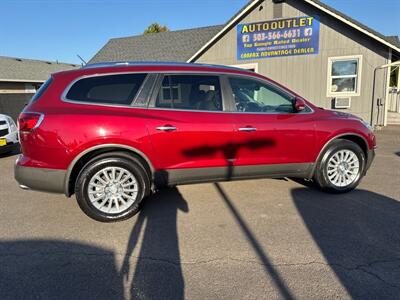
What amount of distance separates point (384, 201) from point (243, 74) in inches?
104

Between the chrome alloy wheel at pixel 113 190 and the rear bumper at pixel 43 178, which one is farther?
the chrome alloy wheel at pixel 113 190

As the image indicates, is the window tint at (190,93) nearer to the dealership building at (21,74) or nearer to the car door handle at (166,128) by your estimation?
the car door handle at (166,128)

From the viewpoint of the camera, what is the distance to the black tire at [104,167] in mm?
3592

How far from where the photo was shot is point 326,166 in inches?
175

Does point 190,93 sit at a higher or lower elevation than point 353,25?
lower

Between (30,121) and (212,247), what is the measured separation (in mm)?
2476

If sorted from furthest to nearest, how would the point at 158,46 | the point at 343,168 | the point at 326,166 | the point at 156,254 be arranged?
the point at 158,46
the point at 343,168
the point at 326,166
the point at 156,254

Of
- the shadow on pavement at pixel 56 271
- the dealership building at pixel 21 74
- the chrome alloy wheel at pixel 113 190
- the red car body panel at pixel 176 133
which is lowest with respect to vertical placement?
the shadow on pavement at pixel 56 271

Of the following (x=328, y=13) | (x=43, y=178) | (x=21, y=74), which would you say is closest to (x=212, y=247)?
(x=43, y=178)

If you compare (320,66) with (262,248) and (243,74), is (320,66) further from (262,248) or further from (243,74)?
(262,248)

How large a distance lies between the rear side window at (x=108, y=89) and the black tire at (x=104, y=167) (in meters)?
0.67

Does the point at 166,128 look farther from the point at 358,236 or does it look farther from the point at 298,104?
the point at 358,236

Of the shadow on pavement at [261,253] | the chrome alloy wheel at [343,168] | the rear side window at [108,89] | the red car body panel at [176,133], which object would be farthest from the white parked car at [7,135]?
the chrome alloy wheel at [343,168]

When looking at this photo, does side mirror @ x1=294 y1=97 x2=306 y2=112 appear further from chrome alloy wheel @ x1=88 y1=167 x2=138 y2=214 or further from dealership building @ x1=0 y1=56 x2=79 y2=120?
dealership building @ x1=0 y1=56 x2=79 y2=120
